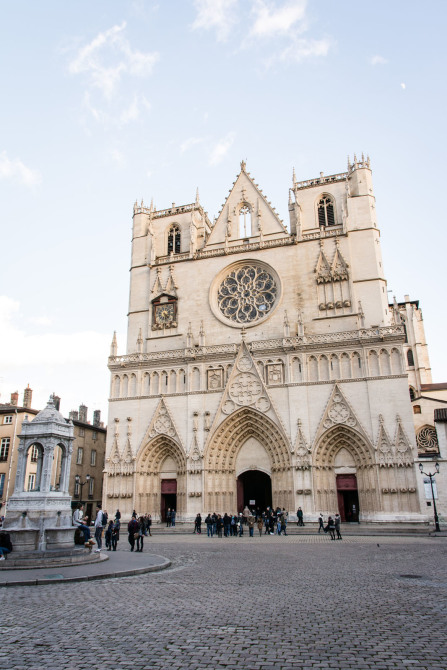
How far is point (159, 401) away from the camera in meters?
36.4

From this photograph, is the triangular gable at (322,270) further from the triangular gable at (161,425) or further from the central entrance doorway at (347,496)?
the triangular gable at (161,425)

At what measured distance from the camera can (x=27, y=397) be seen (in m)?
44.4

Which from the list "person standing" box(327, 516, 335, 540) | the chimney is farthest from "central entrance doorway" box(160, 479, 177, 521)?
the chimney

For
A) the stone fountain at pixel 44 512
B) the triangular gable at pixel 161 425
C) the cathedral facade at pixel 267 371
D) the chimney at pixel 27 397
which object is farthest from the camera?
the chimney at pixel 27 397

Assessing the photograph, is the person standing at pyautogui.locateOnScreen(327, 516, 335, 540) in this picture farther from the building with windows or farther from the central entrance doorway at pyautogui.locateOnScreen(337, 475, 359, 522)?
the building with windows

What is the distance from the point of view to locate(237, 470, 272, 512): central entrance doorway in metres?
35.0

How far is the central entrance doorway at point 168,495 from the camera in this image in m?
35.7

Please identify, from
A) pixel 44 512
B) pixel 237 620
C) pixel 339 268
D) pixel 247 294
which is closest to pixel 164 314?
pixel 247 294

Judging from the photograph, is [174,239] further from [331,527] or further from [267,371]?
[331,527]

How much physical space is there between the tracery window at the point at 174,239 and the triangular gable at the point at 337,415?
722 inches

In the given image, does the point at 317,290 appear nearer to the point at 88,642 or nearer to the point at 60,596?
the point at 60,596

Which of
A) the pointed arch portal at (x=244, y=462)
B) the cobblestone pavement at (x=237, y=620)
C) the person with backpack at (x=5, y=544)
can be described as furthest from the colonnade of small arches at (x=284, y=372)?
the person with backpack at (x=5, y=544)

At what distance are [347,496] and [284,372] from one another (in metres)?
8.75

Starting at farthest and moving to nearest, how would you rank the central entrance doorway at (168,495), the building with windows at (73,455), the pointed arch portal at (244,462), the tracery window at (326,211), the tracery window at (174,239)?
the tracery window at (174,239)
the building with windows at (73,455)
the tracery window at (326,211)
the central entrance doorway at (168,495)
the pointed arch portal at (244,462)
